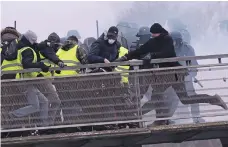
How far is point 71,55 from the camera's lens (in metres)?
7.40

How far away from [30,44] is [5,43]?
35cm

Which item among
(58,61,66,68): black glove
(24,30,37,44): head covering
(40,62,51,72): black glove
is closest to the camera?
(40,62,51,72): black glove

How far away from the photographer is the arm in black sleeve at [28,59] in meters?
6.89

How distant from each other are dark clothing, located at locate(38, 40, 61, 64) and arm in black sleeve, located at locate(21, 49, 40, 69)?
0.28 meters

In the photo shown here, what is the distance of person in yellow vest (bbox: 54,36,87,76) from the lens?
7309 millimetres

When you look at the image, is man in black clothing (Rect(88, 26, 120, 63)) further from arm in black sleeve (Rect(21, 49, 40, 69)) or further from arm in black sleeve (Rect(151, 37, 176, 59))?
arm in black sleeve (Rect(21, 49, 40, 69))

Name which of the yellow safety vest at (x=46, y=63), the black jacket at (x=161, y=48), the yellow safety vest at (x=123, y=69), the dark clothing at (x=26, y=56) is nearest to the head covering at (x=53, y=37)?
the yellow safety vest at (x=46, y=63)

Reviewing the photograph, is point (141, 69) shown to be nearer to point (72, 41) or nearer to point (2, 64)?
point (72, 41)

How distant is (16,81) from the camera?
22.4 feet

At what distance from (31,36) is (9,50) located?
14.4 inches

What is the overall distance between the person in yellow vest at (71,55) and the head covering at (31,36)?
1.60 ft

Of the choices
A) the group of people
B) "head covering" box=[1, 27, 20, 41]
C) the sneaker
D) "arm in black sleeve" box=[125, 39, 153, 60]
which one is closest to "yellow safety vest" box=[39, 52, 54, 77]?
the group of people

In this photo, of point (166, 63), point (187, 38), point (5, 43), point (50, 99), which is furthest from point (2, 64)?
point (187, 38)

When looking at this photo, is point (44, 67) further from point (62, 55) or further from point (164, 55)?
point (164, 55)
